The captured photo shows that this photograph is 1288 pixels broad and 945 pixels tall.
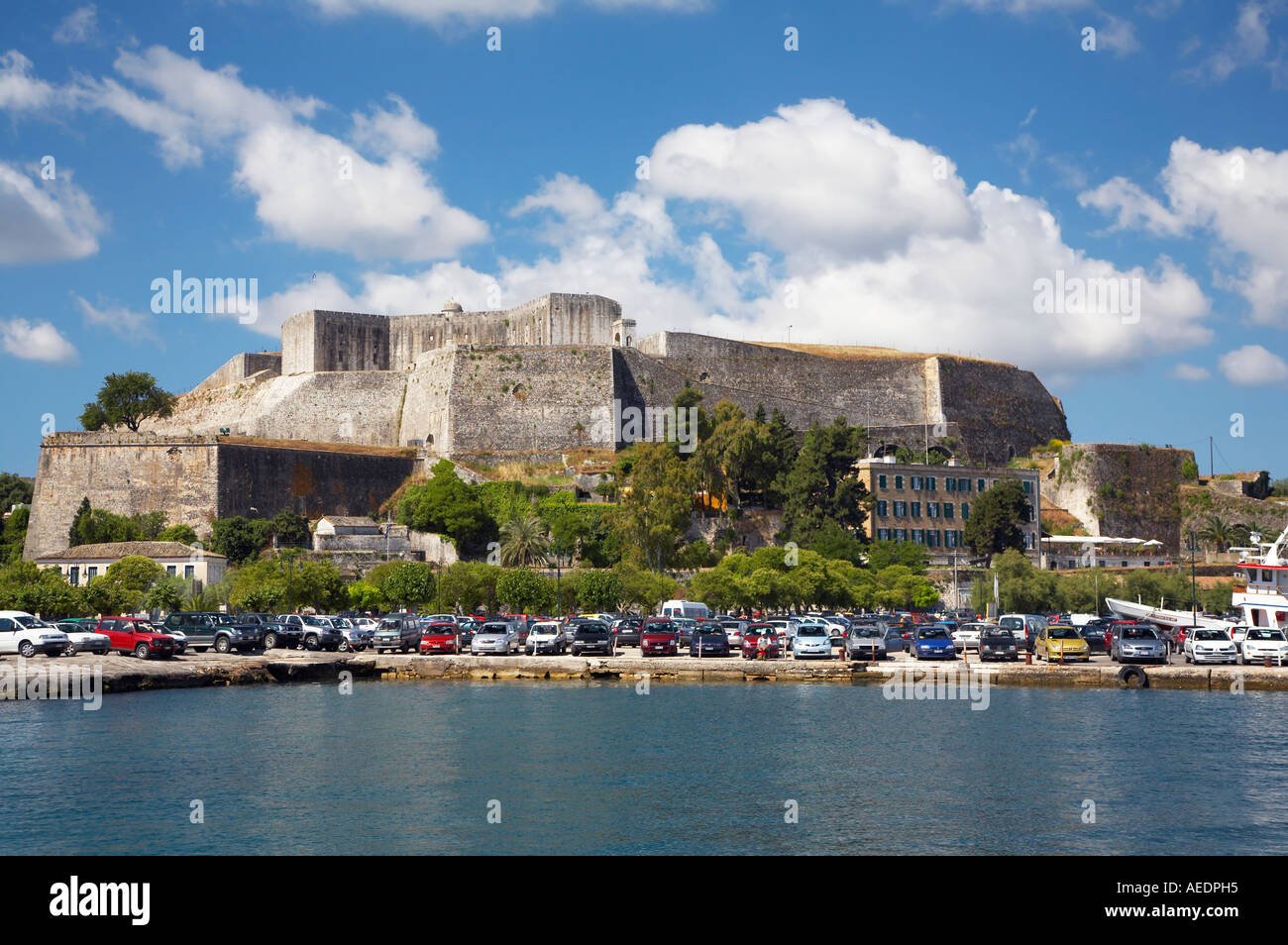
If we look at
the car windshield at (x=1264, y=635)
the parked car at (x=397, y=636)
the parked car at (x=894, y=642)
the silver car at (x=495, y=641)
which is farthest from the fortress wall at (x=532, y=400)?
the car windshield at (x=1264, y=635)

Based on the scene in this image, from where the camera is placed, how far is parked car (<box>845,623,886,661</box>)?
43.0 metres

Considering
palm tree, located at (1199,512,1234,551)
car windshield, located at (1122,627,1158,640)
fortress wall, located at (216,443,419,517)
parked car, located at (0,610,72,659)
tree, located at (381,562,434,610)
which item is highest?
fortress wall, located at (216,443,419,517)

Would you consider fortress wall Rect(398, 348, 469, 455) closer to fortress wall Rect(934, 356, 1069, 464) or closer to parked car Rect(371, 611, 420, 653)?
fortress wall Rect(934, 356, 1069, 464)

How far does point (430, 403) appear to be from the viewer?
87.4m

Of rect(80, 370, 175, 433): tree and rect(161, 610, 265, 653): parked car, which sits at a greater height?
rect(80, 370, 175, 433): tree

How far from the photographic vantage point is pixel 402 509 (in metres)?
77.9

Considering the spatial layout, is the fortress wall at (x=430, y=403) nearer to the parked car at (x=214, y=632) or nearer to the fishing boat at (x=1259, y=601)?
the parked car at (x=214, y=632)

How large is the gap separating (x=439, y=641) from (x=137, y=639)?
10095 millimetres

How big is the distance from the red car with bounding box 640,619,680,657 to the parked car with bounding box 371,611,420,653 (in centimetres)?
829

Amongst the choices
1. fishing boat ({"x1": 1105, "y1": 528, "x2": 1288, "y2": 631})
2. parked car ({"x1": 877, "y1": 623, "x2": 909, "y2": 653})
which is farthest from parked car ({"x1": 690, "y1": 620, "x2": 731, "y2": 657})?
fishing boat ({"x1": 1105, "y1": 528, "x2": 1288, "y2": 631})

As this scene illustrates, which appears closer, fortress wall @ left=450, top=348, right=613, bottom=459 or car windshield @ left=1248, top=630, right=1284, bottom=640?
car windshield @ left=1248, top=630, right=1284, bottom=640
